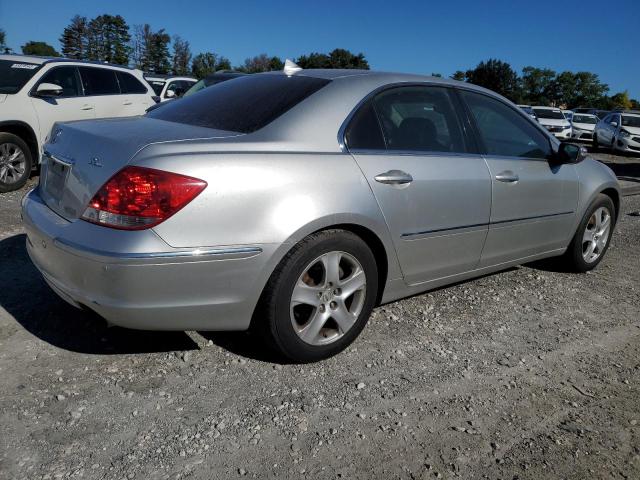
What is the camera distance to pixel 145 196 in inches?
97.2

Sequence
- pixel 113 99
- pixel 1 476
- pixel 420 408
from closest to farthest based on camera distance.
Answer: pixel 1 476 → pixel 420 408 → pixel 113 99

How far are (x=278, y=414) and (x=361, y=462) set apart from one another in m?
0.48

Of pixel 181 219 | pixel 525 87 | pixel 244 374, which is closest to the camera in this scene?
pixel 181 219

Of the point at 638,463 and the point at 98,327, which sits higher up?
the point at 638,463

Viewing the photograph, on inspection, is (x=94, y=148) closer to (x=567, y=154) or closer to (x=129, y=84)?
(x=567, y=154)

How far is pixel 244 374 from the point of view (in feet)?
9.57

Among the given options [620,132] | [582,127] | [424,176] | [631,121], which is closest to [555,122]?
[582,127]

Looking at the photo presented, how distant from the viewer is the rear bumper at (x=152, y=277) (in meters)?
2.45

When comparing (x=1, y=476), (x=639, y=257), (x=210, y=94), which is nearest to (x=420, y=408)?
(x=1, y=476)

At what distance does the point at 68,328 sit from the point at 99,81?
6.51m

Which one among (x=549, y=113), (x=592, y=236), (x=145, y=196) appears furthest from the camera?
(x=549, y=113)

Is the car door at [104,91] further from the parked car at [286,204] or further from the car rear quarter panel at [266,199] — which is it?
the car rear quarter panel at [266,199]

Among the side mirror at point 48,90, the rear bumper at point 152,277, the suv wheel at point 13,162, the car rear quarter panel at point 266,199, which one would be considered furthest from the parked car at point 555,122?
the rear bumper at point 152,277

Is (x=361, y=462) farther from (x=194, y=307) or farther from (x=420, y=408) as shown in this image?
(x=194, y=307)
